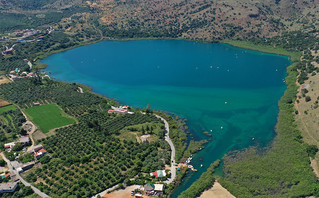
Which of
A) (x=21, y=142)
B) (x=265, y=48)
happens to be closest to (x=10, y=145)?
(x=21, y=142)

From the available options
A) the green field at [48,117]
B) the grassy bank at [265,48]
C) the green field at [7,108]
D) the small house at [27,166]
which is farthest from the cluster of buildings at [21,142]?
the grassy bank at [265,48]

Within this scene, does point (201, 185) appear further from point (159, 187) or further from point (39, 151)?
point (39, 151)

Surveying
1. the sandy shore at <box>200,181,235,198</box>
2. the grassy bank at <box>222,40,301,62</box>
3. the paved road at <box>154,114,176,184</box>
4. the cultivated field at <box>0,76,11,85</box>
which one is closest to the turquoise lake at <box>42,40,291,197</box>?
the paved road at <box>154,114,176,184</box>

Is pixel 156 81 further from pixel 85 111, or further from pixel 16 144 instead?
pixel 16 144

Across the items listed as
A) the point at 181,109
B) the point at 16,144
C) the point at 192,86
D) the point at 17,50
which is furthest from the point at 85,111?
the point at 17,50

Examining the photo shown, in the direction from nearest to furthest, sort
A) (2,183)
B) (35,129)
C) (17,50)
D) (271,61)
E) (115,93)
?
(2,183), (35,129), (115,93), (271,61), (17,50)

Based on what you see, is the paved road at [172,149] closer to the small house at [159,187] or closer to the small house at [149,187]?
the small house at [159,187]
